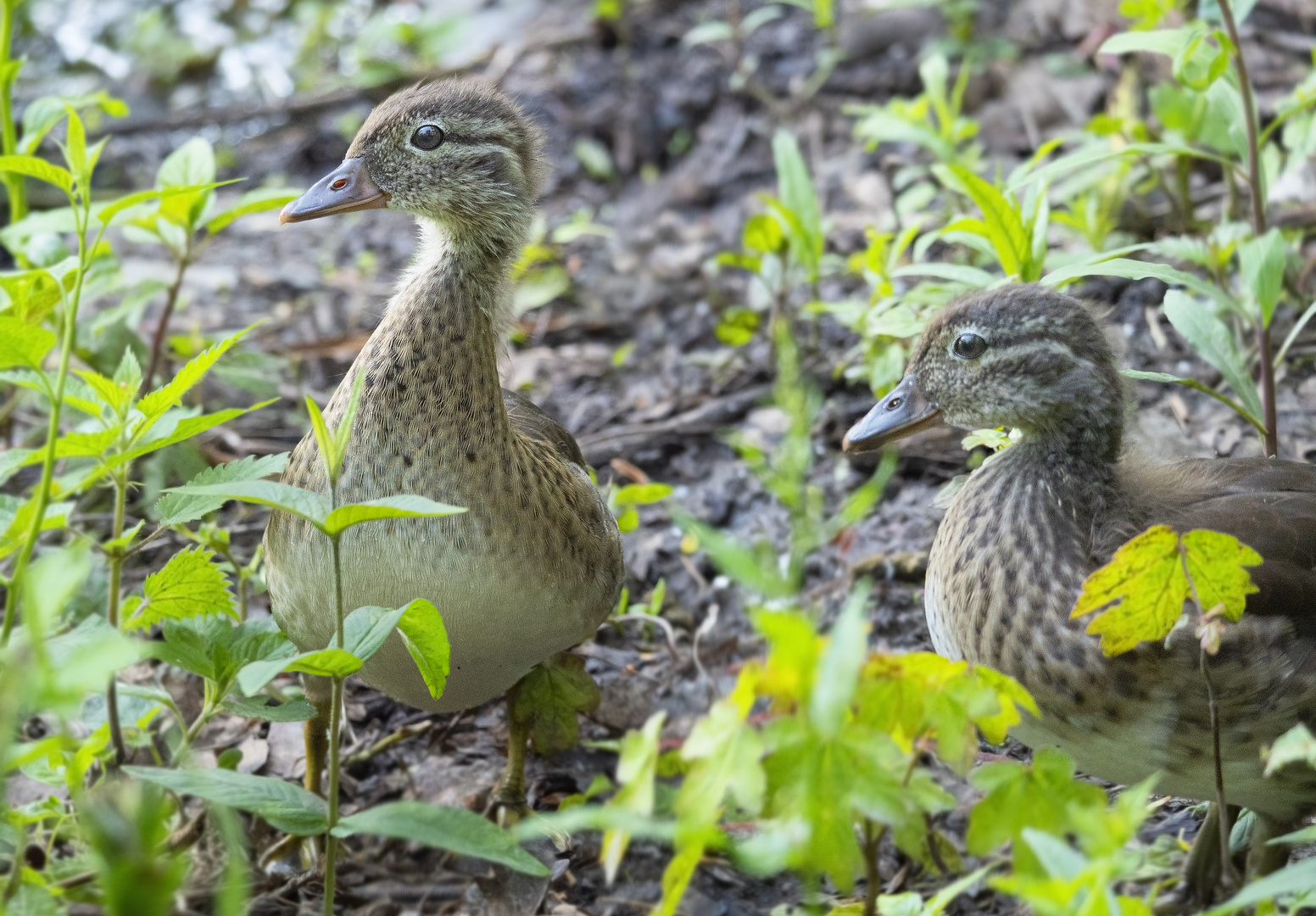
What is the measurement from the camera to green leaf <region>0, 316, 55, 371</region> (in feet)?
6.93

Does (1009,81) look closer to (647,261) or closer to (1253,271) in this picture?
(647,261)

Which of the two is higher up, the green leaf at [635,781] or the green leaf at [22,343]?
the green leaf at [22,343]

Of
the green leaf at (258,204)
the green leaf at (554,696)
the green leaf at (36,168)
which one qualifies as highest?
the green leaf at (36,168)

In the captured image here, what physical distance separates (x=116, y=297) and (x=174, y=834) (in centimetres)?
369

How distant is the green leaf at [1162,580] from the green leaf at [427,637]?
1124mm

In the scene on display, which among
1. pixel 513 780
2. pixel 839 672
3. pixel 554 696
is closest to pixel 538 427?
pixel 554 696

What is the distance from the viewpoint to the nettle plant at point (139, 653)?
62.6 inches

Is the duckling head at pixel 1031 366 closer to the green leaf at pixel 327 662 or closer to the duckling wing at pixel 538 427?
the duckling wing at pixel 538 427

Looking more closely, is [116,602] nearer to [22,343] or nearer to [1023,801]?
[22,343]

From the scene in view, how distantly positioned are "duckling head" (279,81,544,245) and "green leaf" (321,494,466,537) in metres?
1.43

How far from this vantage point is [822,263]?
5445 mm

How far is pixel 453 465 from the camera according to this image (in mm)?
2914

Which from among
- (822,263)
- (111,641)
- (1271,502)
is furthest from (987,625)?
(822,263)

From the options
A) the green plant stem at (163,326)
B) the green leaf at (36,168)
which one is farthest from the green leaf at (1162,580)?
the green plant stem at (163,326)
